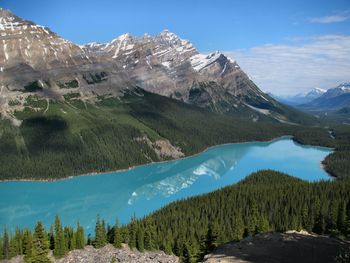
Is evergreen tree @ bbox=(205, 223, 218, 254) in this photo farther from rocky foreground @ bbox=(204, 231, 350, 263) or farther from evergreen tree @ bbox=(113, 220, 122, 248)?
rocky foreground @ bbox=(204, 231, 350, 263)

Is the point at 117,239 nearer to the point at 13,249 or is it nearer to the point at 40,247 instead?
the point at 40,247

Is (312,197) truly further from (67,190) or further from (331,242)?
(67,190)

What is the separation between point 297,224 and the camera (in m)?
109

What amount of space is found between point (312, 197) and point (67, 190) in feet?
361

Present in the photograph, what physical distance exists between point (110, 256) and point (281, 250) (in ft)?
111

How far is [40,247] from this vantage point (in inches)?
3300

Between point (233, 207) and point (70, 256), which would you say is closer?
point (70, 256)

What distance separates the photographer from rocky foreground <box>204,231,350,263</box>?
6084 cm

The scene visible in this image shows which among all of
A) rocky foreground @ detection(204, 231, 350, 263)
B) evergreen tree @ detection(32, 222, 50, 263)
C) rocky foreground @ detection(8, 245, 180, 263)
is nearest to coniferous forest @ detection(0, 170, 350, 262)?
evergreen tree @ detection(32, 222, 50, 263)

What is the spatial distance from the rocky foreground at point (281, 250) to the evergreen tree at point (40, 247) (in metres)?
31.6

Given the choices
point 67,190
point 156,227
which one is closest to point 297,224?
point 156,227

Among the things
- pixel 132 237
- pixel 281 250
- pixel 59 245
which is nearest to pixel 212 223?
pixel 132 237

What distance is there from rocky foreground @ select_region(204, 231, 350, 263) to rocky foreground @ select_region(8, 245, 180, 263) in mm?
20585

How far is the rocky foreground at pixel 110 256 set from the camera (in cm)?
8188
